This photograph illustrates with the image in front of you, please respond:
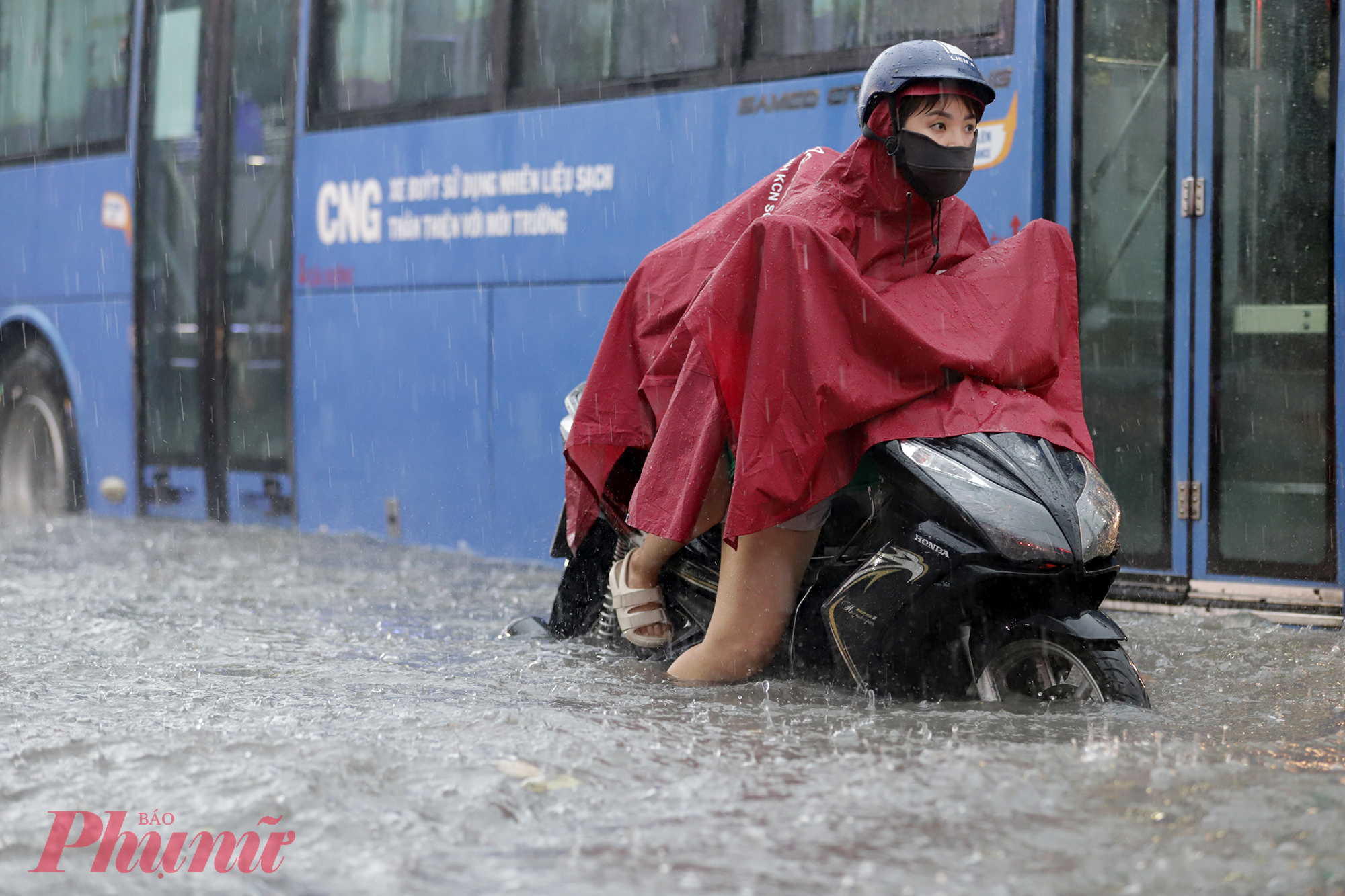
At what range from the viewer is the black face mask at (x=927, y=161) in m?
3.47

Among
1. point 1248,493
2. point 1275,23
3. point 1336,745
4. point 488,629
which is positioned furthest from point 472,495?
point 1336,745

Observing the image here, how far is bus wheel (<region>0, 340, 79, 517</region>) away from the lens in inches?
361

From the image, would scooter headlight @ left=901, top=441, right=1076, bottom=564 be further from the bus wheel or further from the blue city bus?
the bus wheel

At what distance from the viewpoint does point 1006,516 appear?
10.1 ft

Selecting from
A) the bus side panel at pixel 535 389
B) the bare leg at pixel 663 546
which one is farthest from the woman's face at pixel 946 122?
the bus side panel at pixel 535 389

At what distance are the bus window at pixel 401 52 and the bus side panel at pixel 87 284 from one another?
1930 mm

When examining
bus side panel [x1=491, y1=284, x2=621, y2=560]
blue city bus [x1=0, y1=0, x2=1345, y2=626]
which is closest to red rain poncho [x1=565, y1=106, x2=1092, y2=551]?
blue city bus [x1=0, y1=0, x2=1345, y2=626]

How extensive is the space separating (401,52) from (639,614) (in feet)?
13.6

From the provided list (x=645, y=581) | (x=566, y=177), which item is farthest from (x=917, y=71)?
(x=566, y=177)

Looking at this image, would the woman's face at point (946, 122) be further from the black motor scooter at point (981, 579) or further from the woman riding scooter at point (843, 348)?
the black motor scooter at point (981, 579)

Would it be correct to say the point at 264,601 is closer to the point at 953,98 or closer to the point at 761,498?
the point at 761,498

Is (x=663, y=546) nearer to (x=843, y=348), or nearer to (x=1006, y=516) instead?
(x=843, y=348)

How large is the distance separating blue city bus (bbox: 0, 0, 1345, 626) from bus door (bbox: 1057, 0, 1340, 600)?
11 mm

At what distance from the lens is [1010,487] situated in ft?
10.2
